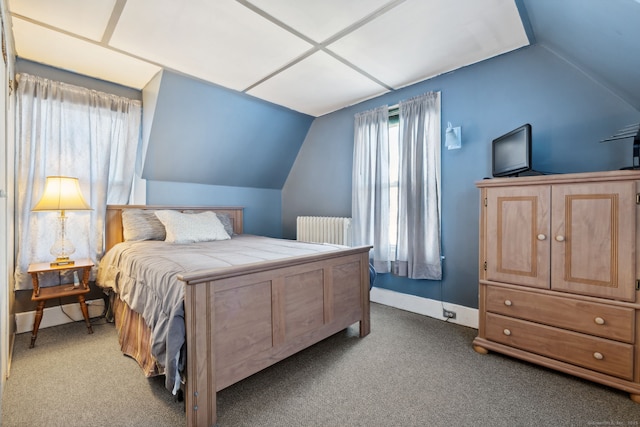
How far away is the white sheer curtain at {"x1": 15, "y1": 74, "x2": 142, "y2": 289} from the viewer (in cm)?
242

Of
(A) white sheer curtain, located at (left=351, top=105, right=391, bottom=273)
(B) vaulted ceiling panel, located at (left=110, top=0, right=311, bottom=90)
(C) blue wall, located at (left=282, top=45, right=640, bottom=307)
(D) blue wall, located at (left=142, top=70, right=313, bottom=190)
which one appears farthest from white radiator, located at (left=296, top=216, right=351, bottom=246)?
(B) vaulted ceiling panel, located at (left=110, top=0, right=311, bottom=90)

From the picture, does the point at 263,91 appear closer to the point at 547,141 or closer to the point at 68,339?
the point at 547,141

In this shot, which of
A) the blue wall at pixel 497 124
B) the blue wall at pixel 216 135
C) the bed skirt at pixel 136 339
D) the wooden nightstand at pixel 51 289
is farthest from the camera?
the blue wall at pixel 216 135

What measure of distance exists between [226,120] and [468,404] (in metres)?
3.23

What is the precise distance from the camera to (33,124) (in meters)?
2.46

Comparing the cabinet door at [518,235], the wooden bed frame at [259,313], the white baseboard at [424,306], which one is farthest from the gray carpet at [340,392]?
the cabinet door at [518,235]

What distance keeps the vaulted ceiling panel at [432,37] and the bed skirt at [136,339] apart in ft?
7.77

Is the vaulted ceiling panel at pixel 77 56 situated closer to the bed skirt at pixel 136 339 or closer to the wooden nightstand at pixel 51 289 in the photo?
the wooden nightstand at pixel 51 289

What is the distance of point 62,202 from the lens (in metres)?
2.37

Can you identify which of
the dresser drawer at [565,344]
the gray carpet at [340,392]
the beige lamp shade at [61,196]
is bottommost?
the gray carpet at [340,392]

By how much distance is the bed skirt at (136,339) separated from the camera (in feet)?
5.68

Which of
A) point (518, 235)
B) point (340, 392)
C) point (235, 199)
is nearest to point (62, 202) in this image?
point (235, 199)

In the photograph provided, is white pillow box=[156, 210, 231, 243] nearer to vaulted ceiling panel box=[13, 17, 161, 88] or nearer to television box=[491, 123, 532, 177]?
vaulted ceiling panel box=[13, 17, 161, 88]

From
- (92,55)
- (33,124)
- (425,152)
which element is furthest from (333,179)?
(33,124)
